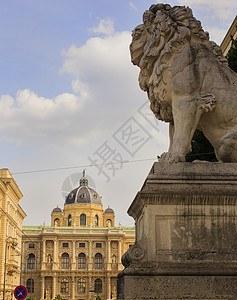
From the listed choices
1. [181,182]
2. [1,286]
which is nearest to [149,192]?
[181,182]

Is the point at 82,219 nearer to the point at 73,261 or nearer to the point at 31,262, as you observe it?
the point at 73,261

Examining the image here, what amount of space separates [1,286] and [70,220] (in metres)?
55.8

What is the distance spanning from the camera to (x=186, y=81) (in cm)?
429

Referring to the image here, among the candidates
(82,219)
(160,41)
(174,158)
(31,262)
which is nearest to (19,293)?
(174,158)

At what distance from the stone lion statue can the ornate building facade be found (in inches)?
2956

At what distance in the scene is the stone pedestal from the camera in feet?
11.8

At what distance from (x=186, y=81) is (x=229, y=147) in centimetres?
77

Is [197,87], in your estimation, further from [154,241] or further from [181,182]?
[154,241]

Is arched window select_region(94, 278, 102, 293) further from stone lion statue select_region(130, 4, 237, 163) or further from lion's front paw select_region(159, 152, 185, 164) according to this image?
lion's front paw select_region(159, 152, 185, 164)

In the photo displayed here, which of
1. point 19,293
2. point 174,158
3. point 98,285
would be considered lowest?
point 98,285

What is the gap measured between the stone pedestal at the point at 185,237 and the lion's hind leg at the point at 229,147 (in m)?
0.21

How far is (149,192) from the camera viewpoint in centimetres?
383

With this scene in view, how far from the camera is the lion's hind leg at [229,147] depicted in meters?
4.28

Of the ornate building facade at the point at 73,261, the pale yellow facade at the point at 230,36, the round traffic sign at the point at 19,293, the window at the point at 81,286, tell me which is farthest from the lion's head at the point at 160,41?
the window at the point at 81,286
